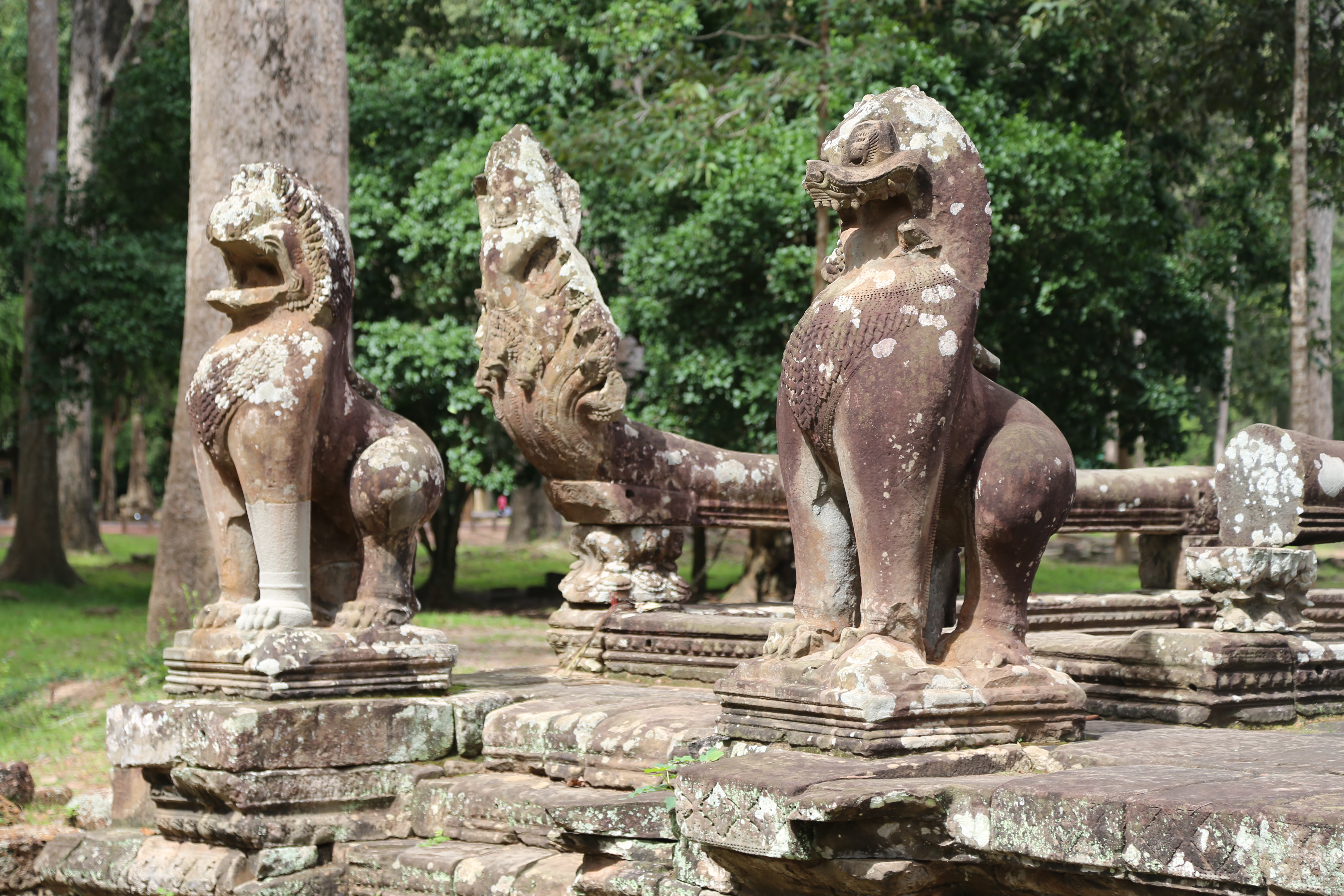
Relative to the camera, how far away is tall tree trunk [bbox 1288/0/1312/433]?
1072cm

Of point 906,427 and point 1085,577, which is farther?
point 1085,577

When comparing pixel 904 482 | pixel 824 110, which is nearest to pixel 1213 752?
pixel 904 482

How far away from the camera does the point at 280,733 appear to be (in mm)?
4582

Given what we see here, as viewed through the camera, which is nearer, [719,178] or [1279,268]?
[719,178]

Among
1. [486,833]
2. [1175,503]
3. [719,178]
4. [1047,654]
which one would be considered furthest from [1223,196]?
[486,833]

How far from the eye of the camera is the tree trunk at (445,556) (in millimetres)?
15844

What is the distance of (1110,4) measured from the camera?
11.5m

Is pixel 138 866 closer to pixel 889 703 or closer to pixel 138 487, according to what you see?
pixel 889 703

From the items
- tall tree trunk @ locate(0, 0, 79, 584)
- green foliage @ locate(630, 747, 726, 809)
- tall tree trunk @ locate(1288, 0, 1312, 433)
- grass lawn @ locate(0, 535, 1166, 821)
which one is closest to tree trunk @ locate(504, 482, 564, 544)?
grass lawn @ locate(0, 535, 1166, 821)

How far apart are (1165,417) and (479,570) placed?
464 inches

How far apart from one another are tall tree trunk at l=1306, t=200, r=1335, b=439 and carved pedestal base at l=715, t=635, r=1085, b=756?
1215 cm

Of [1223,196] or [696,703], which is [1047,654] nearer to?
[696,703]

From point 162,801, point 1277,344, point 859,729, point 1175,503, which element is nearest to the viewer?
point 859,729

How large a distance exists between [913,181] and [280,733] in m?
2.72
